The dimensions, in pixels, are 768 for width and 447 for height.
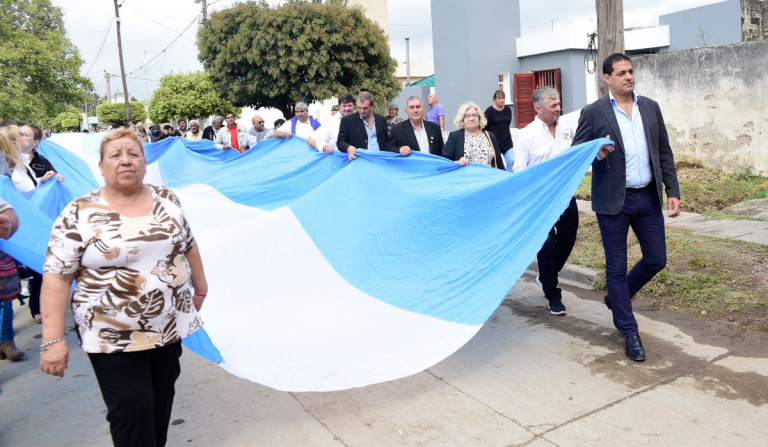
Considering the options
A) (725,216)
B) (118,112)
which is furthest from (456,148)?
(118,112)

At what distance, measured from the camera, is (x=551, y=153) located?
553cm

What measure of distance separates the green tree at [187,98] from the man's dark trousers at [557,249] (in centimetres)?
3872

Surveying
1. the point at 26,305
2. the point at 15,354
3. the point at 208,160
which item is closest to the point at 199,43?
the point at 208,160

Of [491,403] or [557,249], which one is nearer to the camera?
[491,403]

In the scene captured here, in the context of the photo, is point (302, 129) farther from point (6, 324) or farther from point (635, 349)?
point (635, 349)

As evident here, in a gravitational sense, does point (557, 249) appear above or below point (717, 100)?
below

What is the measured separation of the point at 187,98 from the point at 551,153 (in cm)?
4030

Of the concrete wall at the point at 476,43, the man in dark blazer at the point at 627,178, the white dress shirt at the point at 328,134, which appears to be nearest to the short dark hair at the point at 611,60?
the man in dark blazer at the point at 627,178

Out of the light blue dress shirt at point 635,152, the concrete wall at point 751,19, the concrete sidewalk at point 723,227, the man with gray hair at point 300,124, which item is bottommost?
the concrete sidewalk at point 723,227

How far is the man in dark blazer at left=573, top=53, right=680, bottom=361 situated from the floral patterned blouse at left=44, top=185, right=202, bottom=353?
9.92 ft

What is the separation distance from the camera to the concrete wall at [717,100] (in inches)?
409

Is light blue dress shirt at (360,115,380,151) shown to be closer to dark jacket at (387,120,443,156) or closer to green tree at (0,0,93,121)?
dark jacket at (387,120,443,156)

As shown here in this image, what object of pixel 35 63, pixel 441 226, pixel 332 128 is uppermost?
pixel 35 63

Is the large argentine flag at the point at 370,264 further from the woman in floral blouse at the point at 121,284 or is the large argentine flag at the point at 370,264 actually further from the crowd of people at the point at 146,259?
the woman in floral blouse at the point at 121,284
